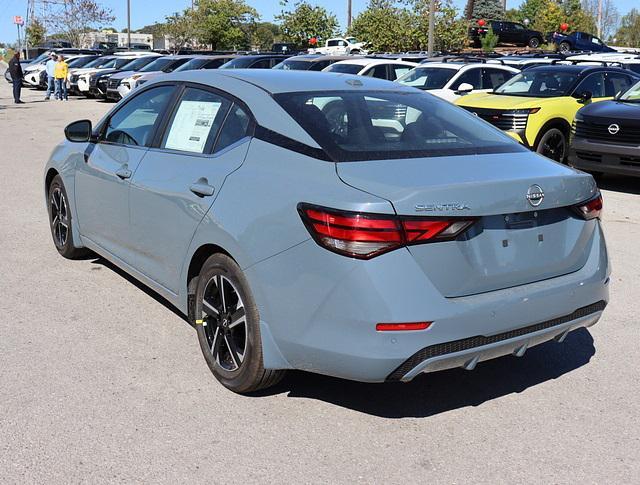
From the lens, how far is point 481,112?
1209cm

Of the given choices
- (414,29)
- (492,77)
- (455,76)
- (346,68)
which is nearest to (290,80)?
(455,76)

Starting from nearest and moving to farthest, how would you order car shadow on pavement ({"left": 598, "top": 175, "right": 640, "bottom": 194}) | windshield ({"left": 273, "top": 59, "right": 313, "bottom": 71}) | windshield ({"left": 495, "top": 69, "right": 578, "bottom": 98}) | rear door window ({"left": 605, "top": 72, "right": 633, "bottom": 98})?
car shadow on pavement ({"left": 598, "top": 175, "right": 640, "bottom": 194}), windshield ({"left": 495, "top": 69, "right": 578, "bottom": 98}), rear door window ({"left": 605, "top": 72, "right": 633, "bottom": 98}), windshield ({"left": 273, "top": 59, "right": 313, "bottom": 71})

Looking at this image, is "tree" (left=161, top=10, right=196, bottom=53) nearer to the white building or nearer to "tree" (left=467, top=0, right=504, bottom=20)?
the white building

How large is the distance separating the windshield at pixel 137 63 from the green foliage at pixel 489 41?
19.3 meters

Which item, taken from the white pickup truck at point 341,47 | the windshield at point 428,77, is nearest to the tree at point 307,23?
the white pickup truck at point 341,47

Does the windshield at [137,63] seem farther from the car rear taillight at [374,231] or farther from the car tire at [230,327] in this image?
the car rear taillight at [374,231]

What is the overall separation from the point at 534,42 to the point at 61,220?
4378cm

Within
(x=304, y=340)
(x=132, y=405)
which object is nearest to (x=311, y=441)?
(x=304, y=340)

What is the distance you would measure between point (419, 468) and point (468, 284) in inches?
32.6

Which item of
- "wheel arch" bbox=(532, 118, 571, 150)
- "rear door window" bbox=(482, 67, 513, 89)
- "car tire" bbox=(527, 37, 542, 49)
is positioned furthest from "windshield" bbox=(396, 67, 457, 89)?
"car tire" bbox=(527, 37, 542, 49)

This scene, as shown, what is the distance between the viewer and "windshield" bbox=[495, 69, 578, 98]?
41.8ft

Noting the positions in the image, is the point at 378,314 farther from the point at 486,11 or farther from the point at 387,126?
the point at 486,11

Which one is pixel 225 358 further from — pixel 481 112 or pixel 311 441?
pixel 481 112

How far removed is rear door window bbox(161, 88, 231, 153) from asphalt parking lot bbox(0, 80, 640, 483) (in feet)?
Answer: 3.95
